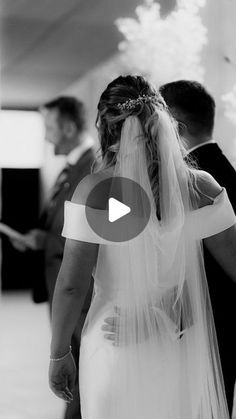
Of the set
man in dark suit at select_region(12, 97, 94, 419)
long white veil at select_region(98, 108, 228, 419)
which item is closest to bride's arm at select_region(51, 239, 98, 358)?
long white veil at select_region(98, 108, 228, 419)

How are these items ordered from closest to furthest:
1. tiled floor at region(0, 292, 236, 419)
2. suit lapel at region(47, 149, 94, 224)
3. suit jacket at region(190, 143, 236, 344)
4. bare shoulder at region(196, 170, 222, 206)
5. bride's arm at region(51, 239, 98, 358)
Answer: bride's arm at region(51, 239, 98, 358) < bare shoulder at region(196, 170, 222, 206) < suit jacket at region(190, 143, 236, 344) < suit lapel at region(47, 149, 94, 224) < tiled floor at region(0, 292, 236, 419)

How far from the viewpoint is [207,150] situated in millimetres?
2326

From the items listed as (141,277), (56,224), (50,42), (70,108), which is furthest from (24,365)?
(141,277)

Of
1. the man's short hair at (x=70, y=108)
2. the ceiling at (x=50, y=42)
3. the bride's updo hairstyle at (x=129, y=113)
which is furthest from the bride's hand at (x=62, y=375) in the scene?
the ceiling at (x=50, y=42)

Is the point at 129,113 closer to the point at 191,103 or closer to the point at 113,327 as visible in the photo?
the point at 191,103

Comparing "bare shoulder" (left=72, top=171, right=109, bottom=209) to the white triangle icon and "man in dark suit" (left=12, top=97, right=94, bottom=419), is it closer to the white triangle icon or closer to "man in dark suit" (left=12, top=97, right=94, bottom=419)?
the white triangle icon

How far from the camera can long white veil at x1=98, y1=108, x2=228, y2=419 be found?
1925mm

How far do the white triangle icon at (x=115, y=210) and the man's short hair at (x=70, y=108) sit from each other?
3.35ft

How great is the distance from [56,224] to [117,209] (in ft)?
3.78

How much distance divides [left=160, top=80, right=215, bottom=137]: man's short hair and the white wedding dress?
41 cm

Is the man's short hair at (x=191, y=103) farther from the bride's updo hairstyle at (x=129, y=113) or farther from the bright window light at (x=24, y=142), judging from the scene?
the bright window light at (x=24, y=142)

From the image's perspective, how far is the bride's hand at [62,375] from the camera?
193 cm

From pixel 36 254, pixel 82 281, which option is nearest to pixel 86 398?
pixel 82 281

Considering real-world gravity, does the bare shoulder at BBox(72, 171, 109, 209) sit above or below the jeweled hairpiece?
below
